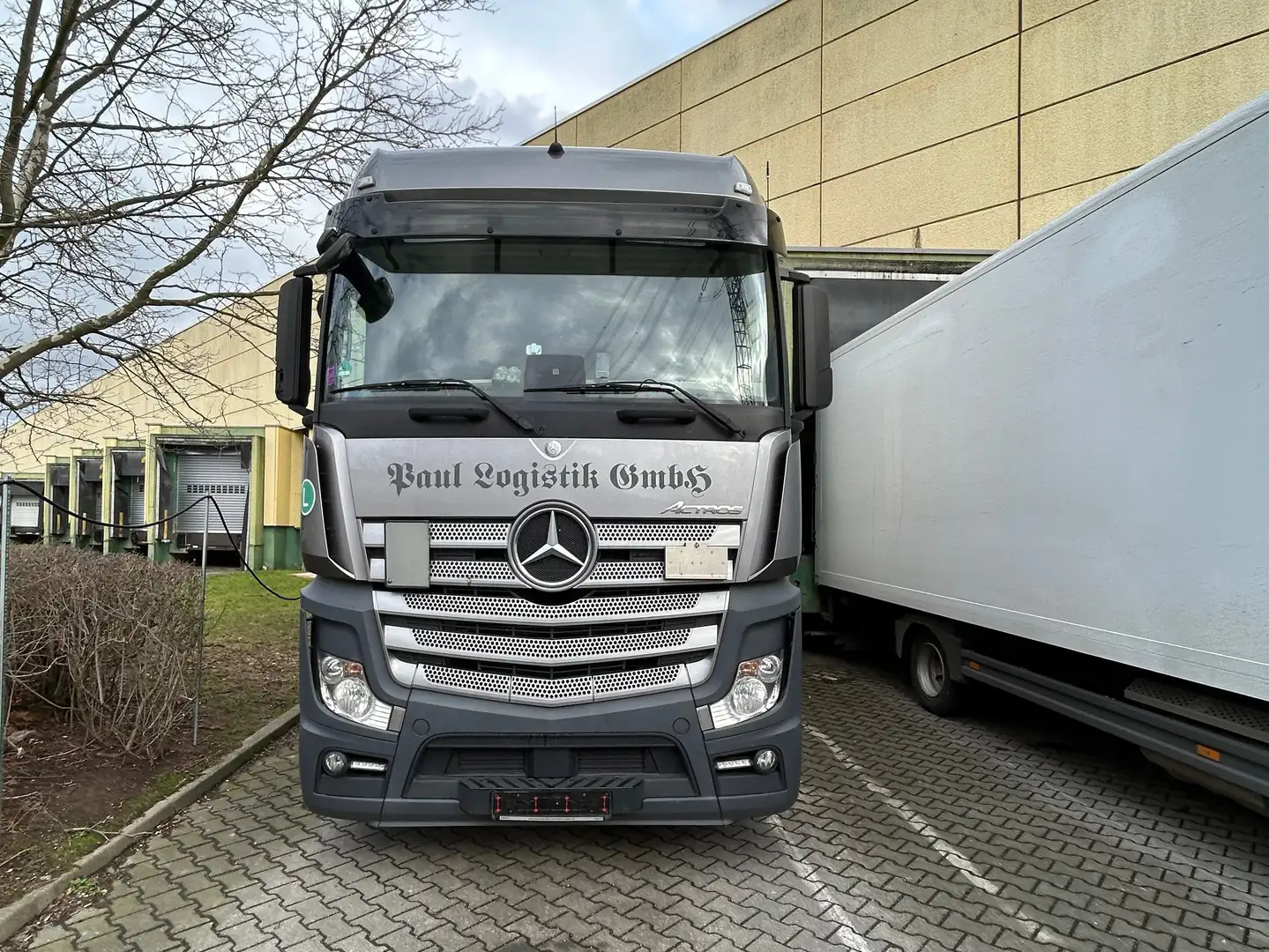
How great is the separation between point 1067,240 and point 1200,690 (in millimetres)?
2524

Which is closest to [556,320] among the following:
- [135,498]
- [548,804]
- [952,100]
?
[548,804]

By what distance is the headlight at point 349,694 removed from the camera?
3.26 metres

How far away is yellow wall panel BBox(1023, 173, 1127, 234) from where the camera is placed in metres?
12.0

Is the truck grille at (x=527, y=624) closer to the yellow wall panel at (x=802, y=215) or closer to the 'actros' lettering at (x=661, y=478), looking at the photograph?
the 'actros' lettering at (x=661, y=478)

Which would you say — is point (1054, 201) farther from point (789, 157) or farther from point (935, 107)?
point (789, 157)

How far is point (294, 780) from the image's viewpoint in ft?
15.7

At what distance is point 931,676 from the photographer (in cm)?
668

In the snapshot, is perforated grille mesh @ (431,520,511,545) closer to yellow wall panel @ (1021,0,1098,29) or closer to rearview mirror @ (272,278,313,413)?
rearview mirror @ (272,278,313,413)

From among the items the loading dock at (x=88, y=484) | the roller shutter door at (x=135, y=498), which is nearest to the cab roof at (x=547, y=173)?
the roller shutter door at (x=135, y=498)

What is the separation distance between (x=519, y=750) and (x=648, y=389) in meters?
1.65

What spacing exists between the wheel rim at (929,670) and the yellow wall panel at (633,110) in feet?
49.3

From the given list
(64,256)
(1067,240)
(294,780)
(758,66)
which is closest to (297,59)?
(64,256)

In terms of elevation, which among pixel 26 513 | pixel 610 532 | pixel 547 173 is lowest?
pixel 26 513

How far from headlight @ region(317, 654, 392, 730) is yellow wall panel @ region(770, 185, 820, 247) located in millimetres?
13965
